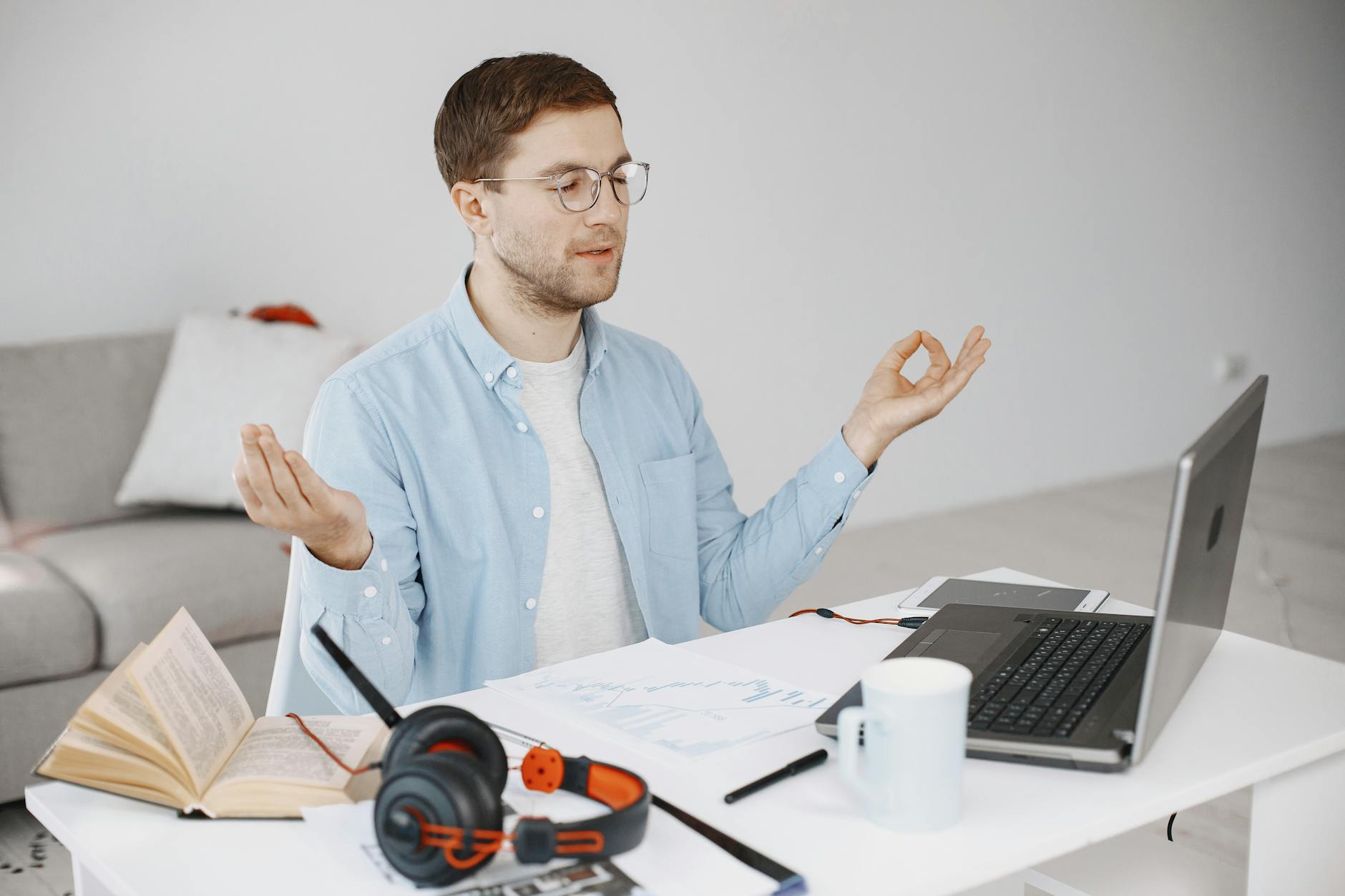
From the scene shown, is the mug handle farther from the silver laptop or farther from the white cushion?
the white cushion

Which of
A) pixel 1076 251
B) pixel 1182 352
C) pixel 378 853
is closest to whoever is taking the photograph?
pixel 378 853

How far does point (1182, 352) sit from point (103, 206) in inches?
161

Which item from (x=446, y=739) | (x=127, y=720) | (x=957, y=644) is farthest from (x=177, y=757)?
(x=957, y=644)

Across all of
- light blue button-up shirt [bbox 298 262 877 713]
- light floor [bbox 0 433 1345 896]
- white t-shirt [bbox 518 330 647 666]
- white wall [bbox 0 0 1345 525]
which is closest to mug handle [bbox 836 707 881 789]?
light blue button-up shirt [bbox 298 262 877 713]

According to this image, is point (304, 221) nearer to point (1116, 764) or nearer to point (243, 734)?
point (243, 734)

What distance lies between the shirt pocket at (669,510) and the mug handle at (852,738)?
78 cm

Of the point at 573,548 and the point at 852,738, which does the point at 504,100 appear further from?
the point at 852,738

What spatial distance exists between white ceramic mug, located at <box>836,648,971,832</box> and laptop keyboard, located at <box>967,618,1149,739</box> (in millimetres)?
145

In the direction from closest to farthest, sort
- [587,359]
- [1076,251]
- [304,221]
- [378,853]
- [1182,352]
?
1. [378,853]
2. [587,359]
3. [304,221]
4. [1076,251]
5. [1182,352]

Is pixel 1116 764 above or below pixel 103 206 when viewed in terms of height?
below

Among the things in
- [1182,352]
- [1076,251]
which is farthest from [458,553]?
[1182,352]

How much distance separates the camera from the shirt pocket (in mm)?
1669

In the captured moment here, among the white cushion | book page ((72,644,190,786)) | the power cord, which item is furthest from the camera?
the white cushion

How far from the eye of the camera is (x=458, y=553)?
4.99 ft
